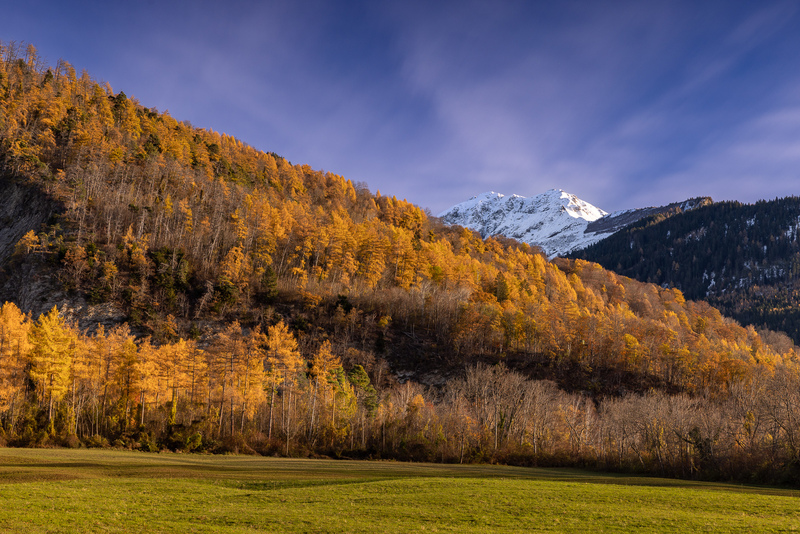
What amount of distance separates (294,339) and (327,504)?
72155 mm

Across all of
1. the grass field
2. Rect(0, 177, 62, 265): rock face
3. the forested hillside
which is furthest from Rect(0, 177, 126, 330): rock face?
the grass field

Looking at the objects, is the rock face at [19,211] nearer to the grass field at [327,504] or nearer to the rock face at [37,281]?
the rock face at [37,281]

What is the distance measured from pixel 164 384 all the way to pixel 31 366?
16108 mm

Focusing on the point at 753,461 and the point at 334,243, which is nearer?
the point at 753,461

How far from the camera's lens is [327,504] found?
22.9 m

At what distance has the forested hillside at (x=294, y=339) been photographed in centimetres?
5691

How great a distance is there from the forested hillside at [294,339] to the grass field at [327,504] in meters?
24.5

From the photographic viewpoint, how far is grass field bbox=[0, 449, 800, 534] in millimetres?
17969

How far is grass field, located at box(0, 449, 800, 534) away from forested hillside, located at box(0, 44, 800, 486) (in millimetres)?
24512

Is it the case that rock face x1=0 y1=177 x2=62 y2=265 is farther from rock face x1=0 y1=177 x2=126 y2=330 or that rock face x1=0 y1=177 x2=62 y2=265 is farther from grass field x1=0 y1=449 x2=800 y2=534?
grass field x1=0 y1=449 x2=800 y2=534

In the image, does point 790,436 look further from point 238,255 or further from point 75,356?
point 238,255

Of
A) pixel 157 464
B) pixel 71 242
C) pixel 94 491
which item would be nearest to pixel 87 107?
pixel 71 242

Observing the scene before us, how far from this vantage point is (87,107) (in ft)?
499

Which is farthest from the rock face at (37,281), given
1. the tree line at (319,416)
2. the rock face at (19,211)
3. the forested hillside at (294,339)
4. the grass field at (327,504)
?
the grass field at (327,504)
